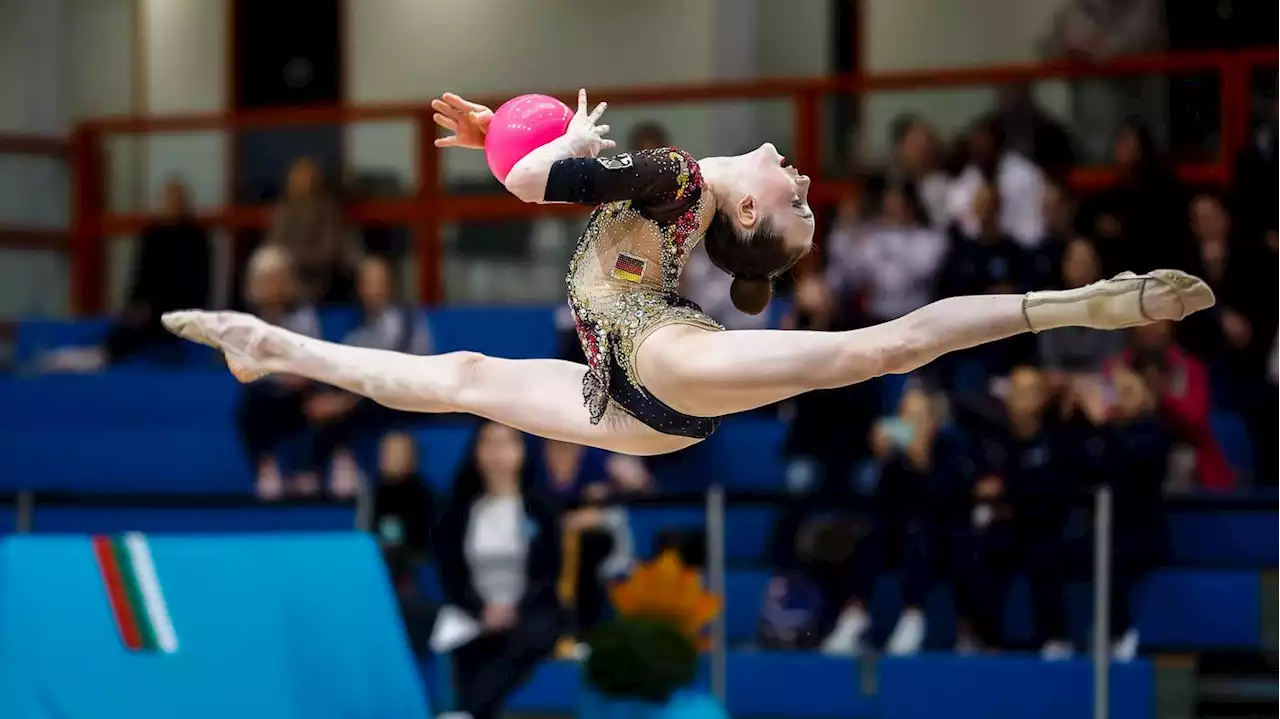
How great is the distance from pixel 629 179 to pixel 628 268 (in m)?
0.40

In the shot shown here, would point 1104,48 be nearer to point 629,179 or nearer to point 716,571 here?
point 716,571

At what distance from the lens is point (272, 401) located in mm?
8609

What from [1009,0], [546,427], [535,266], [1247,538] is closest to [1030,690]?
[1247,538]

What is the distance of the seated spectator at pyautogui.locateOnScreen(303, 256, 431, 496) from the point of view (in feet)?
27.4

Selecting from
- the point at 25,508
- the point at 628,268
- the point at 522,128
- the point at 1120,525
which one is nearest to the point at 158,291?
the point at 25,508

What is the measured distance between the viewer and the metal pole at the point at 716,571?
22.6 ft

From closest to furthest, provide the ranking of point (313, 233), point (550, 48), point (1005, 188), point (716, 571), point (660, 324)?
point (660, 324) → point (716, 571) → point (1005, 188) → point (313, 233) → point (550, 48)

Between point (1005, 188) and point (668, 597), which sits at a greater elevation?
point (1005, 188)

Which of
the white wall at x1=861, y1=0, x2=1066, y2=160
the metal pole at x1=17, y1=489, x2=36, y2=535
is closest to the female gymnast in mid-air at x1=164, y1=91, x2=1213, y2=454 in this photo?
the metal pole at x1=17, y1=489, x2=36, y2=535

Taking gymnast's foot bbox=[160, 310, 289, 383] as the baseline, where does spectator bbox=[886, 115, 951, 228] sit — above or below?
above

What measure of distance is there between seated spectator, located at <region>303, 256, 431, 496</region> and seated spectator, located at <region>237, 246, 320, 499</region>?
93mm

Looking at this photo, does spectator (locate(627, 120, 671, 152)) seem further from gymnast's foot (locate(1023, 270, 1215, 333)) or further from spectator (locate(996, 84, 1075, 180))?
gymnast's foot (locate(1023, 270, 1215, 333))

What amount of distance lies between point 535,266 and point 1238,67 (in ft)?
12.1

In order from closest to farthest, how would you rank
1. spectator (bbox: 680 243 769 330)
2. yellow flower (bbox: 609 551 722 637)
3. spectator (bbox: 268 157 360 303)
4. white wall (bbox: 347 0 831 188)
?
yellow flower (bbox: 609 551 722 637), spectator (bbox: 680 243 769 330), spectator (bbox: 268 157 360 303), white wall (bbox: 347 0 831 188)
